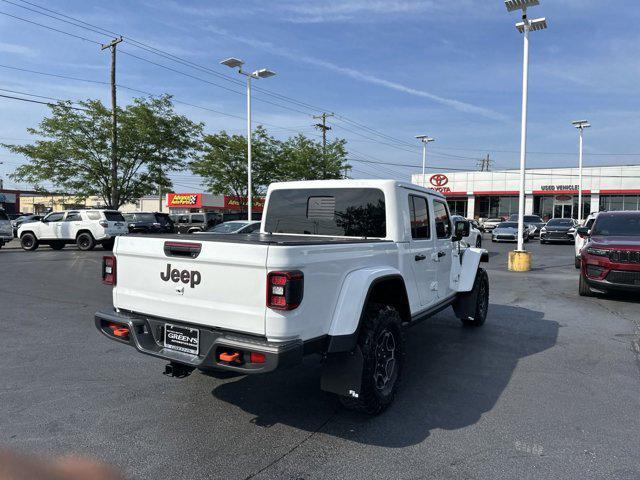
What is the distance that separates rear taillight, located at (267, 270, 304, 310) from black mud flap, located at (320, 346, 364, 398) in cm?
73

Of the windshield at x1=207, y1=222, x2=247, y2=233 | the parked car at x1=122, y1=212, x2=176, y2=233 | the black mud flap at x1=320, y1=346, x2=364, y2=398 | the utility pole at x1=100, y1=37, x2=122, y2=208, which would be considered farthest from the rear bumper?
the utility pole at x1=100, y1=37, x2=122, y2=208

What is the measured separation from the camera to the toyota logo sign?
170 feet

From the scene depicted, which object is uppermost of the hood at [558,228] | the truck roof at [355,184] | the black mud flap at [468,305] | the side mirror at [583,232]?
the truck roof at [355,184]

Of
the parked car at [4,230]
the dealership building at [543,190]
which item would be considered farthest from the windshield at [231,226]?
the dealership building at [543,190]

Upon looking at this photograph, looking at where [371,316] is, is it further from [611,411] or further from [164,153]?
[164,153]

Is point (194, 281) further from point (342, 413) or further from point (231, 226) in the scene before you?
point (231, 226)

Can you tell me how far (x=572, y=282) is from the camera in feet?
40.0

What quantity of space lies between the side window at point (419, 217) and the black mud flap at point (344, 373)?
159 centimetres

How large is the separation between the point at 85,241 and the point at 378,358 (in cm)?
1990

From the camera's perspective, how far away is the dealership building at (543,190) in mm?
44312

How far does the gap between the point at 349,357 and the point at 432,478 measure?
0.98m

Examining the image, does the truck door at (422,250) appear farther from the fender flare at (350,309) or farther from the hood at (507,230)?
the hood at (507,230)

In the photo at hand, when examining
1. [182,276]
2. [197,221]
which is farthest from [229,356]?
[197,221]

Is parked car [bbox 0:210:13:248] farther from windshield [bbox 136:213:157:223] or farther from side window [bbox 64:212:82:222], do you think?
windshield [bbox 136:213:157:223]
